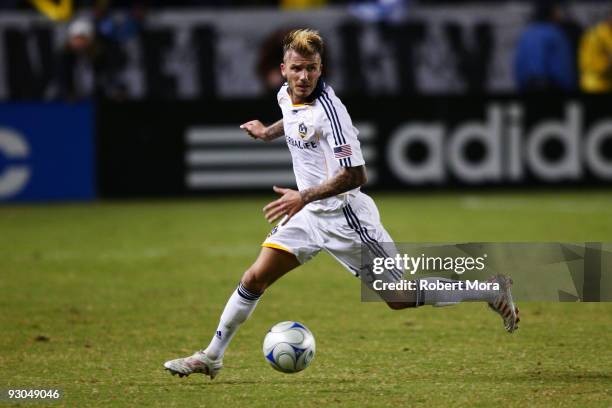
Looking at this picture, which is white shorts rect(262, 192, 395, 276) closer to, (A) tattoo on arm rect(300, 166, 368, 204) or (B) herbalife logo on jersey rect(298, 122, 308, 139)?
(A) tattoo on arm rect(300, 166, 368, 204)

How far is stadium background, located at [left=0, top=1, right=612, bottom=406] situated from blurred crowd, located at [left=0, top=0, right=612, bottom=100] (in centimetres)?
5

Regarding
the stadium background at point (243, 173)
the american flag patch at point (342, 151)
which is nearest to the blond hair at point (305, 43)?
the american flag patch at point (342, 151)

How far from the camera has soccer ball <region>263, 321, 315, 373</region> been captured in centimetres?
628

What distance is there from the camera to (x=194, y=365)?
635 centimetres

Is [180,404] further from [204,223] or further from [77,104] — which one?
[77,104]

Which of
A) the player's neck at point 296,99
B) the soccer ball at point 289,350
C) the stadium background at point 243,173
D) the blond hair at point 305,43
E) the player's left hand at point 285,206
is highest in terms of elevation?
the blond hair at point 305,43

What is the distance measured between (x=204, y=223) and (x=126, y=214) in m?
1.50

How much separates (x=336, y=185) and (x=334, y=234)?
13.9 inches

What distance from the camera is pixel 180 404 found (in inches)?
229

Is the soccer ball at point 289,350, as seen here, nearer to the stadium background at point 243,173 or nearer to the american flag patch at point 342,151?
the stadium background at point 243,173

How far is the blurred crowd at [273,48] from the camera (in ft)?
58.4

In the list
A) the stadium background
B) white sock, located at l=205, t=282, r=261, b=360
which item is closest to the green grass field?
the stadium background

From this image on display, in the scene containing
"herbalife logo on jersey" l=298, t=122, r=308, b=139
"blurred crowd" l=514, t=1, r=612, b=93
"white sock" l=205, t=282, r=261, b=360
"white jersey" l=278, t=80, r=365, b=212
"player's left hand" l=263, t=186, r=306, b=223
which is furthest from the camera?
"blurred crowd" l=514, t=1, r=612, b=93

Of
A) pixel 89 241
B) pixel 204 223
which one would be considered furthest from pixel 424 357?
pixel 204 223
